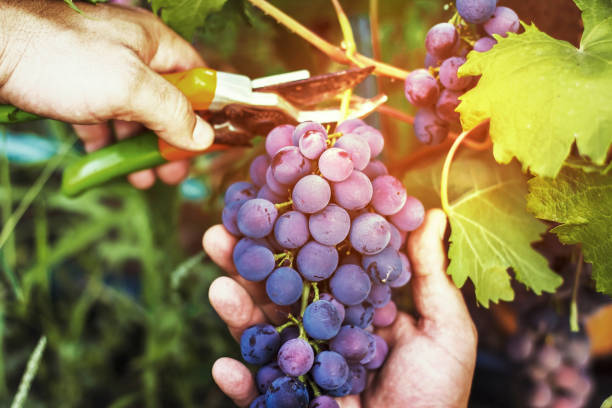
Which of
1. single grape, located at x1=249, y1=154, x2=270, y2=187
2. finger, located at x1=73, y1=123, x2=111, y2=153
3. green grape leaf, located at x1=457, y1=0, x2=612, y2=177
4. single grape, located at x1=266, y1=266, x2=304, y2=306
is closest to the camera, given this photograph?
green grape leaf, located at x1=457, y1=0, x2=612, y2=177

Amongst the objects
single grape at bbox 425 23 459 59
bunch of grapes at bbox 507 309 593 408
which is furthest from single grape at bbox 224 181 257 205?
bunch of grapes at bbox 507 309 593 408

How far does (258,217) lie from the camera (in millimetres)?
579

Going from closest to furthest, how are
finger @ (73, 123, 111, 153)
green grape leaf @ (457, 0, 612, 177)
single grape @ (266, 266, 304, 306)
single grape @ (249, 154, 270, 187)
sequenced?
green grape leaf @ (457, 0, 612, 177), single grape @ (266, 266, 304, 306), single grape @ (249, 154, 270, 187), finger @ (73, 123, 111, 153)

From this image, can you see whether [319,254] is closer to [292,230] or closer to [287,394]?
[292,230]

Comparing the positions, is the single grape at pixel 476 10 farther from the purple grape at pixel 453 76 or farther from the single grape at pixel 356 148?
the single grape at pixel 356 148

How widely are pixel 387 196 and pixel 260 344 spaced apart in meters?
0.26

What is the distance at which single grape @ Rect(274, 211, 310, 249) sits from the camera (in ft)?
1.85

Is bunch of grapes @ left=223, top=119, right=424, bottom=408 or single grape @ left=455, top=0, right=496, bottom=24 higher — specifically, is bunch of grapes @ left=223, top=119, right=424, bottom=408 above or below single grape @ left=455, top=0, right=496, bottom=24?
below

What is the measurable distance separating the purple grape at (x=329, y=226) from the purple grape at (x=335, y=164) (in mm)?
44

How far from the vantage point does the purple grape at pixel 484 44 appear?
1.92 feet

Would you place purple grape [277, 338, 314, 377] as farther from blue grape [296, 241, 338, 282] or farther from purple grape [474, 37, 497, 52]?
purple grape [474, 37, 497, 52]

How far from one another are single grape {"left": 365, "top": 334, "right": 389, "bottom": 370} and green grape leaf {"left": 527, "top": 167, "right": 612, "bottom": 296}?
0.97 ft

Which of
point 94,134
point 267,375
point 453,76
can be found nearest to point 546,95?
point 453,76

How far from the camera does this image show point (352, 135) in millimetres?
589
